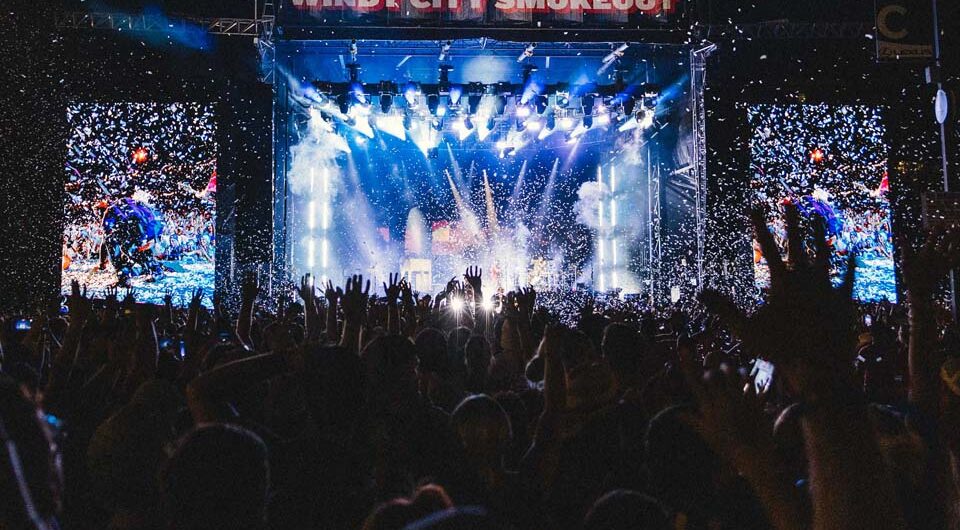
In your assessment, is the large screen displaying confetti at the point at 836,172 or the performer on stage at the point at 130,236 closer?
the performer on stage at the point at 130,236

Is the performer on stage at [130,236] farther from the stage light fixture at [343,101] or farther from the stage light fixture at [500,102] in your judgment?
the stage light fixture at [500,102]

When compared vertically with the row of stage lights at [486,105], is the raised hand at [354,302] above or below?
below

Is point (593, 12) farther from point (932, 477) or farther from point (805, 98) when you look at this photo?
point (932, 477)

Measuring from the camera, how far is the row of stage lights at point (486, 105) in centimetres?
1412

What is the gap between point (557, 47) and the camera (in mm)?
14125

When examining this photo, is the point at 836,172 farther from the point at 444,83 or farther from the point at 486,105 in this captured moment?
the point at 444,83

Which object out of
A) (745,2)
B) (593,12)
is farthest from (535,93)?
(745,2)

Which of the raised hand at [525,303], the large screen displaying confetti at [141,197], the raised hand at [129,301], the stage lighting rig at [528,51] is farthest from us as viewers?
the stage lighting rig at [528,51]

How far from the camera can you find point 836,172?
1473 centimetres

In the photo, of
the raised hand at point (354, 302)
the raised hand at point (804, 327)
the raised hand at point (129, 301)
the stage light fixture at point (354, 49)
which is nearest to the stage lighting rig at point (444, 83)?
the stage light fixture at point (354, 49)

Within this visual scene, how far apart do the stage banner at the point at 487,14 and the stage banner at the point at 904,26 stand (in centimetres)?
622

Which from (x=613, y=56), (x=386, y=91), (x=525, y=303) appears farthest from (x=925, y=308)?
(x=613, y=56)

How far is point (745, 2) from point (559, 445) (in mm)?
14003

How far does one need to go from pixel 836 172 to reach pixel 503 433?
14.6 meters
